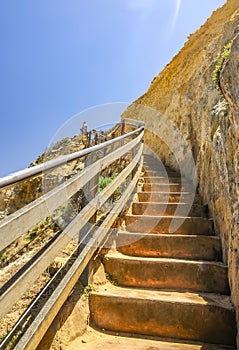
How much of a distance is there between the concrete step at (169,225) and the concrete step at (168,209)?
0.33m

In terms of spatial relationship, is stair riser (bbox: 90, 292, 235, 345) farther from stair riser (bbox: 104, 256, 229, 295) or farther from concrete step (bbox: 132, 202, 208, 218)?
concrete step (bbox: 132, 202, 208, 218)

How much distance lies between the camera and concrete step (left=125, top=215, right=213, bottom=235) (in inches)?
134

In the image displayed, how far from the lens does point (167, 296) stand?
2.37 metres

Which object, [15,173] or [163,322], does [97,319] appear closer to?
[163,322]

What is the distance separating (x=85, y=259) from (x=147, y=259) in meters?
0.90

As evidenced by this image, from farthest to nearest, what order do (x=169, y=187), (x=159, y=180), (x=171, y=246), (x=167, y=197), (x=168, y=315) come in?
(x=159, y=180) → (x=169, y=187) → (x=167, y=197) → (x=171, y=246) → (x=168, y=315)

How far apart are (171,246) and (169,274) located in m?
0.45

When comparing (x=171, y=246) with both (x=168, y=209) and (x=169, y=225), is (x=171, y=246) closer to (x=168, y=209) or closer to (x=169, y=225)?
(x=169, y=225)

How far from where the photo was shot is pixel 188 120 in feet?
22.2

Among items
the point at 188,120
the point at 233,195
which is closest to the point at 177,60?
the point at 188,120

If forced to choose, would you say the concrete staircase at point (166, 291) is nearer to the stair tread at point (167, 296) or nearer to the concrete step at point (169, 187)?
the stair tread at point (167, 296)

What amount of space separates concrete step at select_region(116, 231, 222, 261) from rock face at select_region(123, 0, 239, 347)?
0.70 ft

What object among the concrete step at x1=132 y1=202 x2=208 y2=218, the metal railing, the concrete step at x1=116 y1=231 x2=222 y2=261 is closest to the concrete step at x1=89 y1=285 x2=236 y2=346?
the metal railing

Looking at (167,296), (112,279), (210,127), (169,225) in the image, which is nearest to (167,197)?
(169,225)
